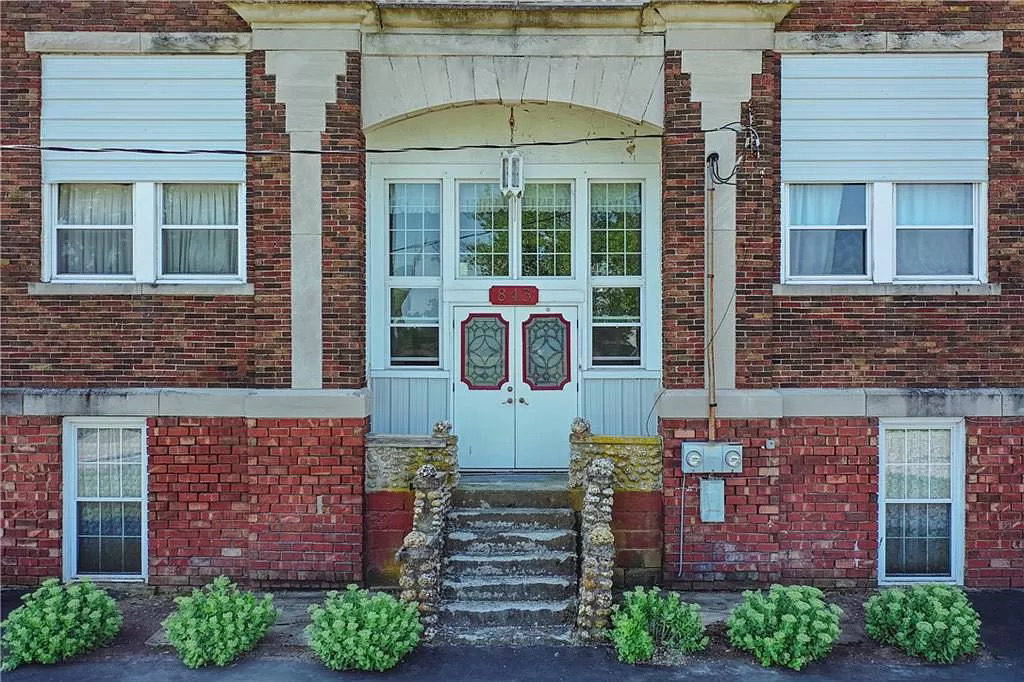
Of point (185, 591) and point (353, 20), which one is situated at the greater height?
point (353, 20)

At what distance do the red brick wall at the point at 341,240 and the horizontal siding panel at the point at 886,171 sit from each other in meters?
4.64

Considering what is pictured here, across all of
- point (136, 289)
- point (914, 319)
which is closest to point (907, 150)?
point (914, 319)

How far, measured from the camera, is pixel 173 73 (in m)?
8.76

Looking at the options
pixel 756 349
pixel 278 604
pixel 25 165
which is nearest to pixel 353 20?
Result: pixel 25 165

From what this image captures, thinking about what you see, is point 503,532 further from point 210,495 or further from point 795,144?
point 795,144

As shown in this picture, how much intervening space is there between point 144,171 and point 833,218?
7.43 m

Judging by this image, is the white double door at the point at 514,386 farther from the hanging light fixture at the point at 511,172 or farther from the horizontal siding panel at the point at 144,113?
the horizontal siding panel at the point at 144,113

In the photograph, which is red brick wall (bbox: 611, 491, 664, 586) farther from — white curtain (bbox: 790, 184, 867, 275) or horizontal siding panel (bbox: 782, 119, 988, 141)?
horizontal siding panel (bbox: 782, 119, 988, 141)

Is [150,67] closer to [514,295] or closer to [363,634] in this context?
[514,295]

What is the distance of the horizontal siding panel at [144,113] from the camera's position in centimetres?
877

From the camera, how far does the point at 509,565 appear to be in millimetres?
7965

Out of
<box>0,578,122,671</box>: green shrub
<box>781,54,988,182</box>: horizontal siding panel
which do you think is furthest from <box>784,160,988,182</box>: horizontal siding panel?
<box>0,578,122,671</box>: green shrub

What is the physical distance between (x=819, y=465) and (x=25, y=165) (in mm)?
9005

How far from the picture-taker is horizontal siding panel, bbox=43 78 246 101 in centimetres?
877
